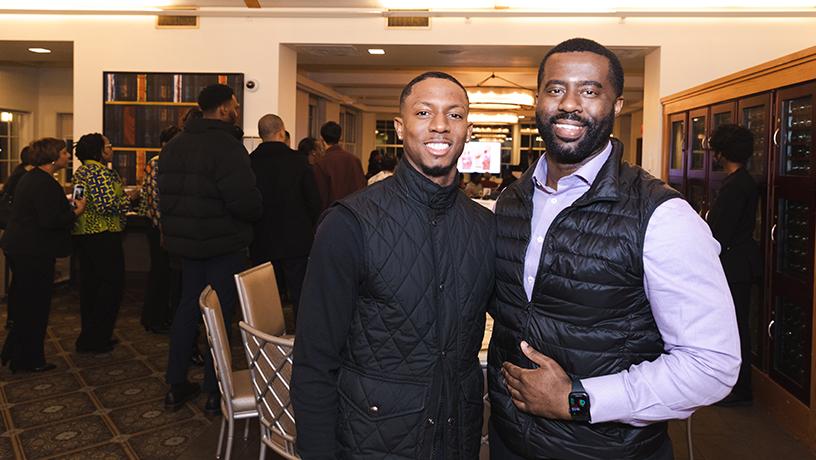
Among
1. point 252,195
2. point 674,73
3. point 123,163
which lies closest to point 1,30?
point 123,163

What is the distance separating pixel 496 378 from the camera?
5.45 ft

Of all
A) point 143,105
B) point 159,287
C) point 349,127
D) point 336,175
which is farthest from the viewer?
point 349,127

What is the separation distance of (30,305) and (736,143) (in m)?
4.68

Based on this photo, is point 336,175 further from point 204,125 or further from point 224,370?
point 224,370

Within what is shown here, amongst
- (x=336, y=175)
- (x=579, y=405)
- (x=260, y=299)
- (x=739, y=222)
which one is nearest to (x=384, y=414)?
(x=579, y=405)

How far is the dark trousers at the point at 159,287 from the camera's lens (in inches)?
226

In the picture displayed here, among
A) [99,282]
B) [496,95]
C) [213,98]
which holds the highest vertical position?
[496,95]

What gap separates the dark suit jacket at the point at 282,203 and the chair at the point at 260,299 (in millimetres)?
1624

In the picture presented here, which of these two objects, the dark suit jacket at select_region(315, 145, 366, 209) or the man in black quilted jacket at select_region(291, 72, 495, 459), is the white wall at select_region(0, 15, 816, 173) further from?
the man in black quilted jacket at select_region(291, 72, 495, 459)

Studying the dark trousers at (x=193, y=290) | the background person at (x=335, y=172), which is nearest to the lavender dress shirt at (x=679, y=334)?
the dark trousers at (x=193, y=290)

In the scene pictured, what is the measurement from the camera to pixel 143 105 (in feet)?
26.4

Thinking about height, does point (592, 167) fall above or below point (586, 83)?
below

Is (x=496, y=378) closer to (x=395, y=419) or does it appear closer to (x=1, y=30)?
(x=395, y=419)

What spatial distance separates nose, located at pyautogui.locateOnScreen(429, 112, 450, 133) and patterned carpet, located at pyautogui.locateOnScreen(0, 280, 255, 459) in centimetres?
269
